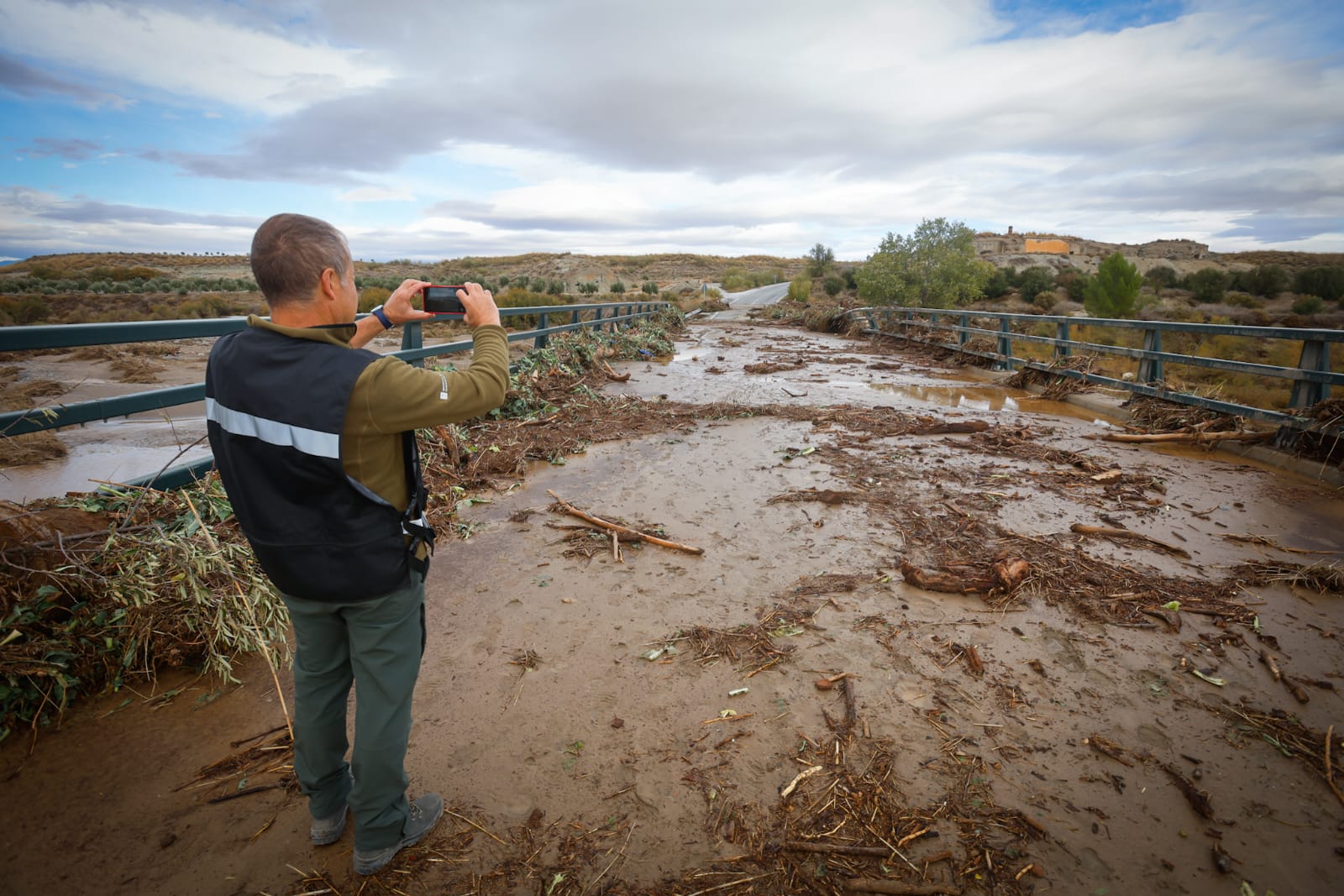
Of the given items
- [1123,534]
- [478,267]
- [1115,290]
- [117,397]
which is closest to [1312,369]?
[1123,534]

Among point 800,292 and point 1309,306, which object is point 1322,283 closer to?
point 1309,306

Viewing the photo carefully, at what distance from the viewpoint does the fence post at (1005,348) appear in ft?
36.0

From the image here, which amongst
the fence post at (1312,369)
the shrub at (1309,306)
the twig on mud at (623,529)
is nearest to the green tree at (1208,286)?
the shrub at (1309,306)

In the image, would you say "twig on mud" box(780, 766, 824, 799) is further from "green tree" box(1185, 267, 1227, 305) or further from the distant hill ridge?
the distant hill ridge

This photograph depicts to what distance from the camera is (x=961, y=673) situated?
2541 mm

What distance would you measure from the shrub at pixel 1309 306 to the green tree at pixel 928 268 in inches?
726

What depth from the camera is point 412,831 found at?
1789 millimetres

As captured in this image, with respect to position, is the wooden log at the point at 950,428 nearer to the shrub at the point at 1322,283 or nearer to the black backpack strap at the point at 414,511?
the black backpack strap at the point at 414,511

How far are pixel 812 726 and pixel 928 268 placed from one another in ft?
74.2

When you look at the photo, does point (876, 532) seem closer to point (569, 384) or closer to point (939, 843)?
point (939, 843)

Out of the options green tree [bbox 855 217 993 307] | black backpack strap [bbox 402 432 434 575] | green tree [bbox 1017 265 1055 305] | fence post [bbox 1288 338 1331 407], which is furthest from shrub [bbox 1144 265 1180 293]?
black backpack strap [bbox 402 432 434 575]

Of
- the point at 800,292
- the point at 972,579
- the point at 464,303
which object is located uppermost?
the point at 800,292

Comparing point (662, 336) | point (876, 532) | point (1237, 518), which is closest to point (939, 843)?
point (876, 532)

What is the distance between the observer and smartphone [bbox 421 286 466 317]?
1.96 meters
